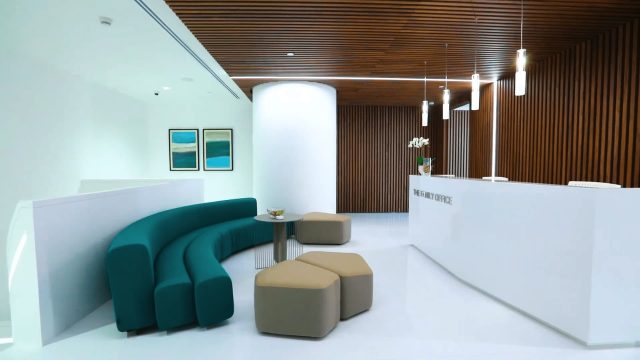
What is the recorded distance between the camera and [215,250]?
15.3 ft

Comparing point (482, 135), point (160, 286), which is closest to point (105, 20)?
point (160, 286)

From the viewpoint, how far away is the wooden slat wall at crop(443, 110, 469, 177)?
9.44 metres

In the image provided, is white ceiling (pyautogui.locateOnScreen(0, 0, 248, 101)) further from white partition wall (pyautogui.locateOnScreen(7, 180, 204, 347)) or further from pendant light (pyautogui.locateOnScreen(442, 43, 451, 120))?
pendant light (pyautogui.locateOnScreen(442, 43, 451, 120))

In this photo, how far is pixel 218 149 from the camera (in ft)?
34.8

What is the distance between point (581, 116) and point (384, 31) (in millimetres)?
3311

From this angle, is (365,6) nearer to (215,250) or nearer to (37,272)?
(215,250)

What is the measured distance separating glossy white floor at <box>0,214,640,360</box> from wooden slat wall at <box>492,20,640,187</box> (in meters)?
2.84

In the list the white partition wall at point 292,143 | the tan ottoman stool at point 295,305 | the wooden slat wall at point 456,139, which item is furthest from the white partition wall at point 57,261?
the wooden slat wall at point 456,139

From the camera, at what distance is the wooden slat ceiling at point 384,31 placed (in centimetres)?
384

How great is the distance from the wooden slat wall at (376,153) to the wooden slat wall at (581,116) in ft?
11.2

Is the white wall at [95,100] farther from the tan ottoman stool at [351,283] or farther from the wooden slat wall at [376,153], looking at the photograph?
the tan ottoman stool at [351,283]

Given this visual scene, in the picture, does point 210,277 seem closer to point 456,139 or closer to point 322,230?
point 322,230

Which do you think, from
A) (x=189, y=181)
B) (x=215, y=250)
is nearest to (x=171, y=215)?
(x=215, y=250)

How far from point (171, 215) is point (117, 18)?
114 inches
